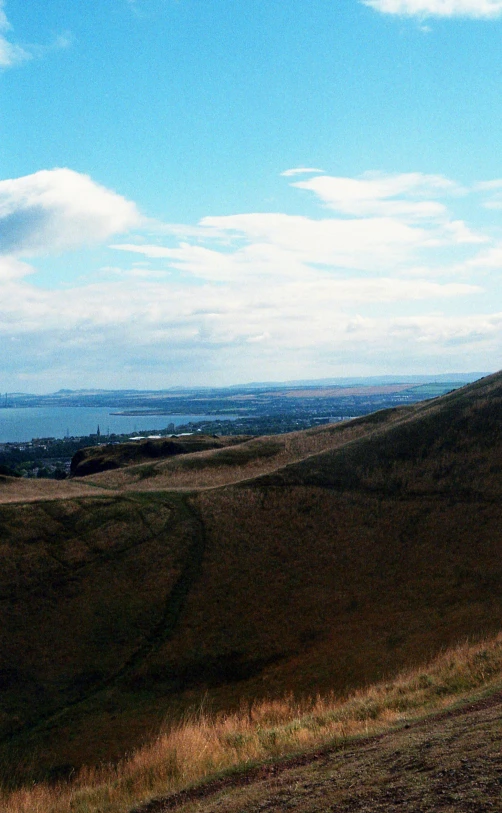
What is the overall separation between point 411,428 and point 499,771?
3977 cm

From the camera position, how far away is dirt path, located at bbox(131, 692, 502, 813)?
22.0 feet

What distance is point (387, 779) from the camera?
756 centimetres

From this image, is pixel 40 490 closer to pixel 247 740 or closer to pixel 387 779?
pixel 247 740

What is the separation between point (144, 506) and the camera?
120ft

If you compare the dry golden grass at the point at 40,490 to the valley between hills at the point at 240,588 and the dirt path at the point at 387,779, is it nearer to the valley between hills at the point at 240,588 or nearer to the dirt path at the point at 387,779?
the valley between hills at the point at 240,588

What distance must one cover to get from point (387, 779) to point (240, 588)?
2200cm

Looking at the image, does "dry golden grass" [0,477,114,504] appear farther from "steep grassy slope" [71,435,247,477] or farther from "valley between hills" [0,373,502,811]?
"steep grassy slope" [71,435,247,477]

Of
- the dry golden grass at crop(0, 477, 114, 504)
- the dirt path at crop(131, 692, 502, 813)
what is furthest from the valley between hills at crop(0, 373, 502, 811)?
the dirt path at crop(131, 692, 502, 813)

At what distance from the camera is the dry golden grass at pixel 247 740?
398 inches

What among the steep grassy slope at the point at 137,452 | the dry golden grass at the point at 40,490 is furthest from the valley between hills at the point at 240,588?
the steep grassy slope at the point at 137,452

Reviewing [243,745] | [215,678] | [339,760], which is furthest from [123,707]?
[339,760]

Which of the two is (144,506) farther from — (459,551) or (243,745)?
(243,745)

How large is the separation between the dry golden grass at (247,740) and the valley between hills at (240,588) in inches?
54.5

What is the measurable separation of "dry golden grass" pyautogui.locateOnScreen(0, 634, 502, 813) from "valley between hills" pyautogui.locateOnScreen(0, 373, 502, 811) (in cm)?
138
